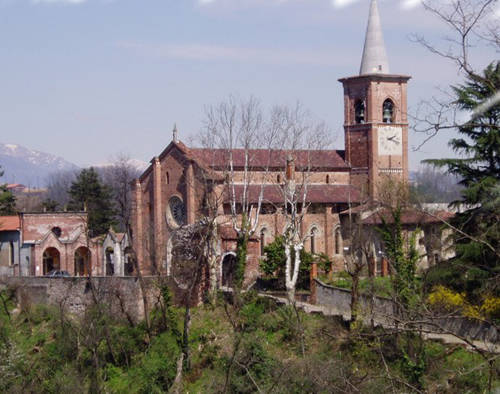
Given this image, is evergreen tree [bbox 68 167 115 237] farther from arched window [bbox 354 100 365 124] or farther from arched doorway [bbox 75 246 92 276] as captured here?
arched window [bbox 354 100 365 124]

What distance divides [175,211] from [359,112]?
11.6 metres

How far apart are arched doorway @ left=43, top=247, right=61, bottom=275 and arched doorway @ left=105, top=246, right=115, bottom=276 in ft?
9.09

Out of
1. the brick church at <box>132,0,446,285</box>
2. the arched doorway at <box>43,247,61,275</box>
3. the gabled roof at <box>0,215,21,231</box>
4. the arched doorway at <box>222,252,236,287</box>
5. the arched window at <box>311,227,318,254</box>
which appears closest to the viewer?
the arched doorway at <box>222,252,236,287</box>

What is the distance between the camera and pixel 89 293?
3353cm

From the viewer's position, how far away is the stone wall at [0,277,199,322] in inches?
1237

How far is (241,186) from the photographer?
128 feet

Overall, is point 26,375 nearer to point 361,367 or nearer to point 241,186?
point 361,367

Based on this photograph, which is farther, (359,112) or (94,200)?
(94,200)

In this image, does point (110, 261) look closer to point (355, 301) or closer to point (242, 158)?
point (242, 158)

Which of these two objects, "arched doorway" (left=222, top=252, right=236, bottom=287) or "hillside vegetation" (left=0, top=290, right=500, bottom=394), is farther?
"arched doorway" (left=222, top=252, right=236, bottom=287)

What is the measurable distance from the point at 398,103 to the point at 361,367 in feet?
76.3

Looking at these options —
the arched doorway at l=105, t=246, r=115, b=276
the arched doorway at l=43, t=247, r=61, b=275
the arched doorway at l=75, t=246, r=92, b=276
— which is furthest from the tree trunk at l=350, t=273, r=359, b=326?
the arched doorway at l=43, t=247, r=61, b=275

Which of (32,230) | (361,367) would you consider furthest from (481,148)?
(32,230)

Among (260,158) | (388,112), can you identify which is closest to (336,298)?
(260,158)
